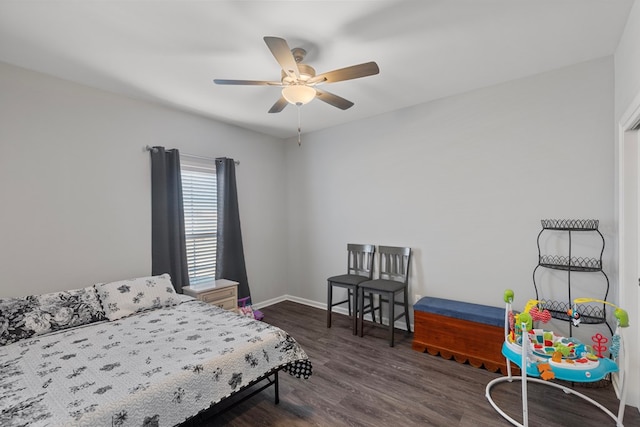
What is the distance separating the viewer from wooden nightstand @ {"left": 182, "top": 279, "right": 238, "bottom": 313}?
3.30 meters

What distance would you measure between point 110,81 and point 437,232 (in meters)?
3.61

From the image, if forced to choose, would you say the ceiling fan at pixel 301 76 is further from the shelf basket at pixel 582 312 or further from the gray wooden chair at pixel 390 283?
the shelf basket at pixel 582 312

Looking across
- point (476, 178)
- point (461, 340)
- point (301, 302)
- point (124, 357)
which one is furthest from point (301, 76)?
point (301, 302)

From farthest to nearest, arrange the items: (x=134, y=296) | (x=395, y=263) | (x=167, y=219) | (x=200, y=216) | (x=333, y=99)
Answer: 1. (x=200, y=216)
2. (x=395, y=263)
3. (x=167, y=219)
4. (x=134, y=296)
5. (x=333, y=99)

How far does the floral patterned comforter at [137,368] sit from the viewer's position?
139 cm

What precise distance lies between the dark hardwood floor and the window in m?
1.78

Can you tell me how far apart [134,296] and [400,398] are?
7.97 feet

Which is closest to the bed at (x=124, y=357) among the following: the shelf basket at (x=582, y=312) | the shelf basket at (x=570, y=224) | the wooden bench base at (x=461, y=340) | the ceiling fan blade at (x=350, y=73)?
the wooden bench base at (x=461, y=340)

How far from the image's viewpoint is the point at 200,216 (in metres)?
3.82

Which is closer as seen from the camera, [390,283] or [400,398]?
[400,398]

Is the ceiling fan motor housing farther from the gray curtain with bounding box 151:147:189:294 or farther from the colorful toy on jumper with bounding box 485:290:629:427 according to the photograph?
the colorful toy on jumper with bounding box 485:290:629:427

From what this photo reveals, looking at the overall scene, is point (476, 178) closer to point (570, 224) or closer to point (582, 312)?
point (570, 224)

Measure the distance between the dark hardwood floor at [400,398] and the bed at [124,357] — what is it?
306 millimetres

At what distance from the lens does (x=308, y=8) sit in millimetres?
1816
